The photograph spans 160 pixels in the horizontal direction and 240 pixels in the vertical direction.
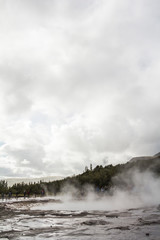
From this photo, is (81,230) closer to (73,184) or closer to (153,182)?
(153,182)

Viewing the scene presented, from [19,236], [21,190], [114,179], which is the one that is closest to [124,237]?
[19,236]

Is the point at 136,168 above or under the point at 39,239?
above

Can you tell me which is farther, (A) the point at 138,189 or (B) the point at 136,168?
(B) the point at 136,168

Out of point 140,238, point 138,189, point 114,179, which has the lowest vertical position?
point 140,238

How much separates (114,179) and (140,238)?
6785 cm

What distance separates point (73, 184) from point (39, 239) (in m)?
106

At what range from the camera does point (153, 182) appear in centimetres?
4419

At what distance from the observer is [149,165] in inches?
2400

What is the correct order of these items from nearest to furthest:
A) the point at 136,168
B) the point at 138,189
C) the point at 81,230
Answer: the point at 81,230
the point at 138,189
the point at 136,168

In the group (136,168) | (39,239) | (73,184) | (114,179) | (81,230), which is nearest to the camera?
(39,239)

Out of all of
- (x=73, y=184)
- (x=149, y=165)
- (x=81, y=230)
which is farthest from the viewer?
(x=73, y=184)

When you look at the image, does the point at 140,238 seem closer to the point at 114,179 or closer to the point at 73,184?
the point at 114,179

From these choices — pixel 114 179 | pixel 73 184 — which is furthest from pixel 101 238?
pixel 73 184

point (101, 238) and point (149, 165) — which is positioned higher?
point (149, 165)
